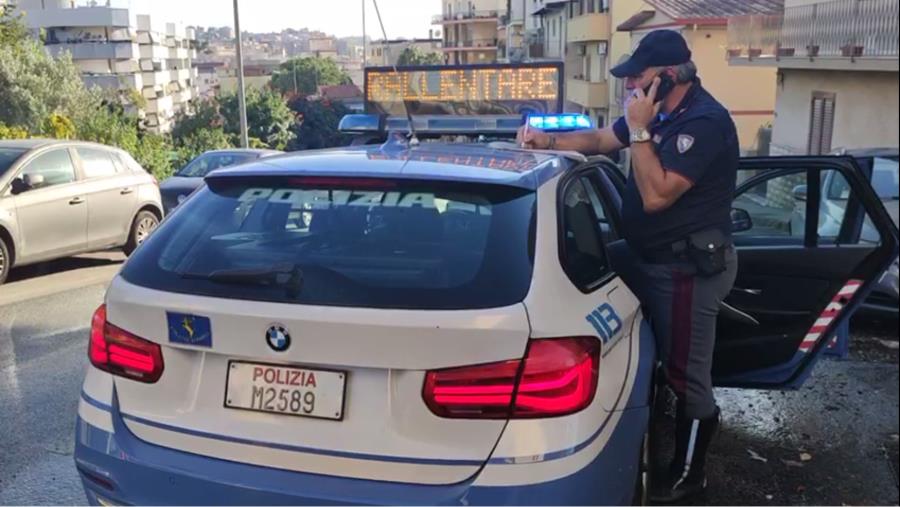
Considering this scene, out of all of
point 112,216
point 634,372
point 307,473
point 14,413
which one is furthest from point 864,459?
point 112,216

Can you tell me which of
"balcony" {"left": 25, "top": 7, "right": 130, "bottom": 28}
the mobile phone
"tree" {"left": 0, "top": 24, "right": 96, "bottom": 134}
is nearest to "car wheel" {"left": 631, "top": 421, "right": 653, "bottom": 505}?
the mobile phone

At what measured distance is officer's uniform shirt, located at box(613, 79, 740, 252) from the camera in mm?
3174

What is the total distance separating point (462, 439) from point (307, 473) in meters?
0.46

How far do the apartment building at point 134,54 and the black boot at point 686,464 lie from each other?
143 feet

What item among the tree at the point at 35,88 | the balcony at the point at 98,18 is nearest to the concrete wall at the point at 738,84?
the tree at the point at 35,88

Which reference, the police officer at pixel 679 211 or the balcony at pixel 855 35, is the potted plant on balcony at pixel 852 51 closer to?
the balcony at pixel 855 35

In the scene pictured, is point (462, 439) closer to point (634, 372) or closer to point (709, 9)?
point (634, 372)

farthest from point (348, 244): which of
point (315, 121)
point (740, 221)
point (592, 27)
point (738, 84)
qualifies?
point (315, 121)

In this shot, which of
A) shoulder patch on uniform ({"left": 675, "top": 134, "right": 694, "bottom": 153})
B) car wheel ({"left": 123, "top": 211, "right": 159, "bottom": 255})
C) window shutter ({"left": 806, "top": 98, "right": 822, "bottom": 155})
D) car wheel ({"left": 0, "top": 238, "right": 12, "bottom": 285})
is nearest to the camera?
shoulder patch on uniform ({"left": 675, "top": 134, "right": 694, "bottom": 153})

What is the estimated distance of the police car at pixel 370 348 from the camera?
2.34 meters

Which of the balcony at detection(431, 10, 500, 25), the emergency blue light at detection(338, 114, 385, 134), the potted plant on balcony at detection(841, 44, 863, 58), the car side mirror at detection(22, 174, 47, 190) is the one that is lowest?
the car side mirror at detection(22, 174, 47, 190)

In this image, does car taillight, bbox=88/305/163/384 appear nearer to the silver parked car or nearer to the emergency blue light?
the emergency blue light

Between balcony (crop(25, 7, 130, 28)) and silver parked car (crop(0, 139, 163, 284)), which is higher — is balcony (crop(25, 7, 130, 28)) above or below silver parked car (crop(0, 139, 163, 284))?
above

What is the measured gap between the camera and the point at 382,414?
7.79 ft
